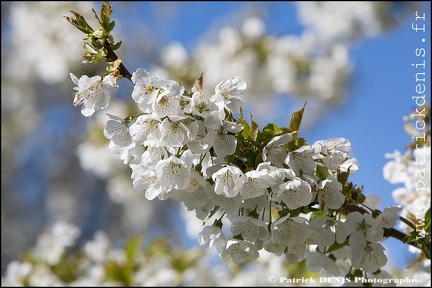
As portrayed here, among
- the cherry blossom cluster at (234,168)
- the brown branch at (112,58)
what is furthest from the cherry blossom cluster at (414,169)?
the brown branch at (112,58)

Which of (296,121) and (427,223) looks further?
(427,223)

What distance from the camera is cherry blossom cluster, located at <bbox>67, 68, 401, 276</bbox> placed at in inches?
33.1

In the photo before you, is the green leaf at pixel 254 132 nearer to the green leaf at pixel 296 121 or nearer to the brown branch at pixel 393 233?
the green leaf at pixel 296 121

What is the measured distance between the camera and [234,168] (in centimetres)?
83

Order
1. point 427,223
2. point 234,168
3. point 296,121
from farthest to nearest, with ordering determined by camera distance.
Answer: point 427,223, point 296,121, point 234,168

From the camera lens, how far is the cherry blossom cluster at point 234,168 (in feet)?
2.76

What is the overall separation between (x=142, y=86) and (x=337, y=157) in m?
0.31

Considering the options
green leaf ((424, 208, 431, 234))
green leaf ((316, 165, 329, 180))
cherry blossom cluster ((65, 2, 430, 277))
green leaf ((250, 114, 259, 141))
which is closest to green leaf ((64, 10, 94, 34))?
cherry blossom cluster ((65, 2, 430, 277))

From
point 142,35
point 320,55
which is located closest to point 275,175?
point 320,55

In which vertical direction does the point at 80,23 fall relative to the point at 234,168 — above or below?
above

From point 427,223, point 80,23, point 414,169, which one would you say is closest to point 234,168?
point 80,23

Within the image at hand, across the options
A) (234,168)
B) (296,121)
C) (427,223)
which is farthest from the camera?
(427,223)

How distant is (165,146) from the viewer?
0.87 meters

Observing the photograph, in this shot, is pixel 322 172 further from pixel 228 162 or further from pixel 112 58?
pixel 112 58
